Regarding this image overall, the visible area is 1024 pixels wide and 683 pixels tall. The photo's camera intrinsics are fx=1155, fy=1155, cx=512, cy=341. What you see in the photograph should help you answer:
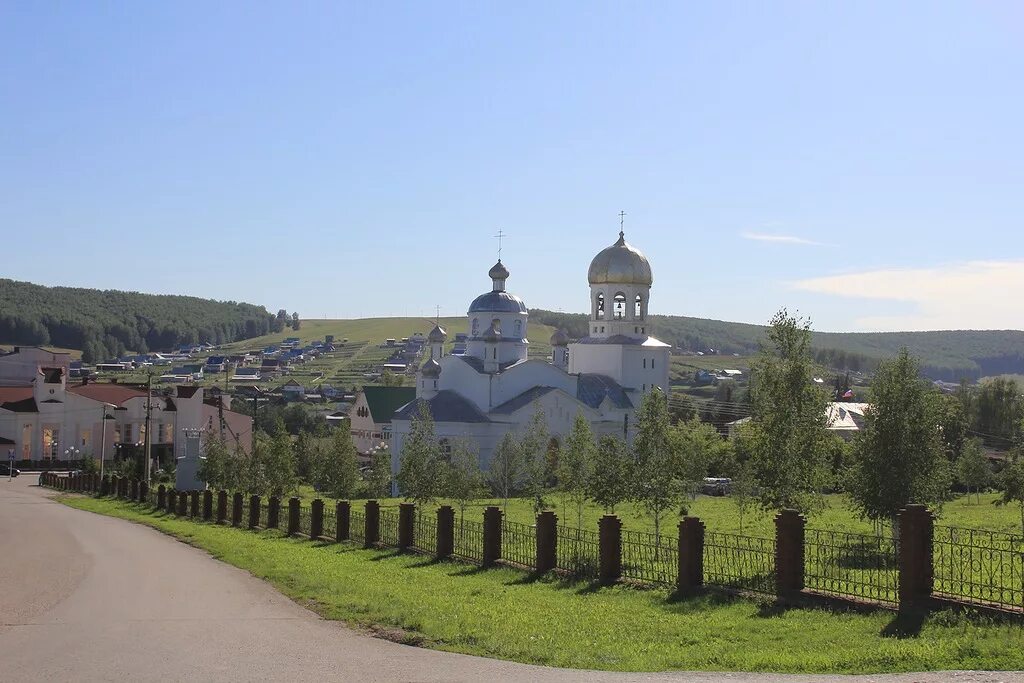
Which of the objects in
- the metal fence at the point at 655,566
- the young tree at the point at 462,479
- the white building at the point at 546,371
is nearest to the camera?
the metal fence at the point at 655,566

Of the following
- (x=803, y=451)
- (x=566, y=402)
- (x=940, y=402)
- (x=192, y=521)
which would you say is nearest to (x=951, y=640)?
(x=803, y=451)

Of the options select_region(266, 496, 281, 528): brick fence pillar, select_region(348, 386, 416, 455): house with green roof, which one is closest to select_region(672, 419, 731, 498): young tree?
select_region(266, 496, 281, 528): brick fence pillar

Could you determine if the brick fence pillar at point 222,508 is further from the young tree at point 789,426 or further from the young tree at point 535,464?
the young tree at point 789,426

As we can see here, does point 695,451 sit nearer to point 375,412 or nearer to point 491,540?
point 491,540

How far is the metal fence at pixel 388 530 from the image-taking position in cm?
2289

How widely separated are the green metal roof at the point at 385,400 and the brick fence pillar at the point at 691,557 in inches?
2583

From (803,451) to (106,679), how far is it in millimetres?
15043

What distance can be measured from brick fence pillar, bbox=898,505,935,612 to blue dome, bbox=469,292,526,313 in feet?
153

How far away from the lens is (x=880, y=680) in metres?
9.62

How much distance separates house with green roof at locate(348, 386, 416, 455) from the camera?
80250 millimetres

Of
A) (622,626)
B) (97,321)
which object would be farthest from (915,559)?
(97,321)

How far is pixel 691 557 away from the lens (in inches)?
601

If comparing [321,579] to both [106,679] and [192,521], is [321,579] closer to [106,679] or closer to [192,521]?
[106,679]

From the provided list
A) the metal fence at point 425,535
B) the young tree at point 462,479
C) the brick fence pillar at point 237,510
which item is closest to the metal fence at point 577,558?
the metal fence at point 425,535
